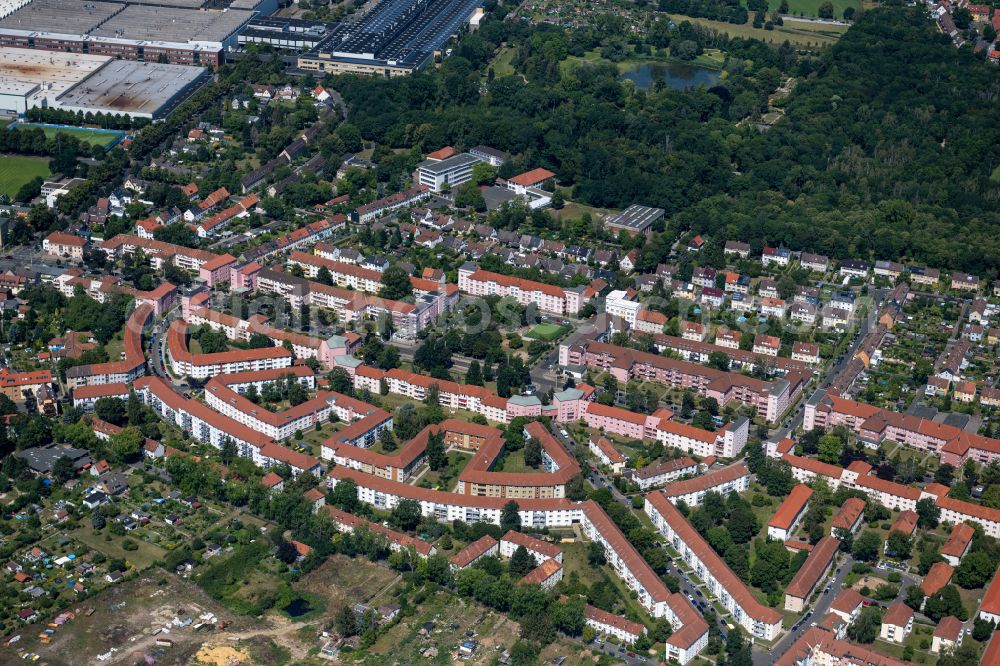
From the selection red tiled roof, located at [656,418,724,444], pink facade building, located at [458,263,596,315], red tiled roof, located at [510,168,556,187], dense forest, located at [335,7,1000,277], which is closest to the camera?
red tiled roof, located at [656,418,724,444]

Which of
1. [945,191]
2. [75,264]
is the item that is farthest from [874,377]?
[75,264]

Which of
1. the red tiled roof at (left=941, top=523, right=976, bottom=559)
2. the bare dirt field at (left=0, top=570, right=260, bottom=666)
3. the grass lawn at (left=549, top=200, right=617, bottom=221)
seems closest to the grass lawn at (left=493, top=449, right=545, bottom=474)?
the bare dirt field at (left=0, top=570, right=260, bottom=666)

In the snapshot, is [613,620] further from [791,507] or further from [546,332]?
[546,332]

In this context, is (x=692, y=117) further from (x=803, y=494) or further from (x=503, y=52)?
(x=803, y=494)

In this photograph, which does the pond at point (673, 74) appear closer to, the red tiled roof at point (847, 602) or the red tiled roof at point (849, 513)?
the red tiled roof at point (849, 513)

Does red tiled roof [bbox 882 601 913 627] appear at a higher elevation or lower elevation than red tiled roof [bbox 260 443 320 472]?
lower

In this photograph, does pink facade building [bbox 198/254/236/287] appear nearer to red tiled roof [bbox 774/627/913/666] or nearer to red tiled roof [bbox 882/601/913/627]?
red tiled roof [bbox 774/627/913/666]

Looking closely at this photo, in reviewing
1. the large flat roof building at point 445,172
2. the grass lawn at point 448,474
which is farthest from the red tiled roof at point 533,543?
the large flat roof building at point 445,172
